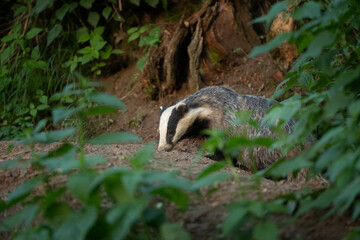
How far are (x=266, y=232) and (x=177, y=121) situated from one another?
3096mm

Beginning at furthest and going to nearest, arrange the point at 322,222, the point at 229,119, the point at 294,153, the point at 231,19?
the point at 231,19 < the point at 229,119 < the point at 294,153 < the point at 322,222

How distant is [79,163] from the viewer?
2150 millimetres

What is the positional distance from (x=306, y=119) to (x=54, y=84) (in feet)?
16.8

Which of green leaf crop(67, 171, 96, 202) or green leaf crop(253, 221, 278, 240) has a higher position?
green leaf crop(67, 171, 96, 202)

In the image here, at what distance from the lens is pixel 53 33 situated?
7039 millimetres

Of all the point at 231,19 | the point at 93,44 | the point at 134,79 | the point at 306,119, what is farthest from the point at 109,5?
the point at 306,119

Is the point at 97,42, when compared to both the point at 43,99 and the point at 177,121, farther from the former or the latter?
the point at 177,121

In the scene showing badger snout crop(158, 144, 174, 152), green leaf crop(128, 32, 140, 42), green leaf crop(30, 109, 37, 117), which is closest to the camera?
badger snout crop(158, 144, 174, 152)

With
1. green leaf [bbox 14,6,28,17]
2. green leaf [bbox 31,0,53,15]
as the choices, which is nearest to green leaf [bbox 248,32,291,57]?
green leaf [bbox 31,0,53,15]

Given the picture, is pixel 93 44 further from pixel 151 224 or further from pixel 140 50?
pixel 151 224

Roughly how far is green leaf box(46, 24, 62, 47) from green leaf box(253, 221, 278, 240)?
5.54 m

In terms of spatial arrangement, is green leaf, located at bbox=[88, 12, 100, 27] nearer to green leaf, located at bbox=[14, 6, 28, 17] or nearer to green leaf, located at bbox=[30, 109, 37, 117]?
green leaf, located at bbox=[14, 6, 28, 17]

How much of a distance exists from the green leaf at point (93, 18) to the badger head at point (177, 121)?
2.51 meters

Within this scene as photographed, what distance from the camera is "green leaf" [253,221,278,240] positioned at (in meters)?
2.01
